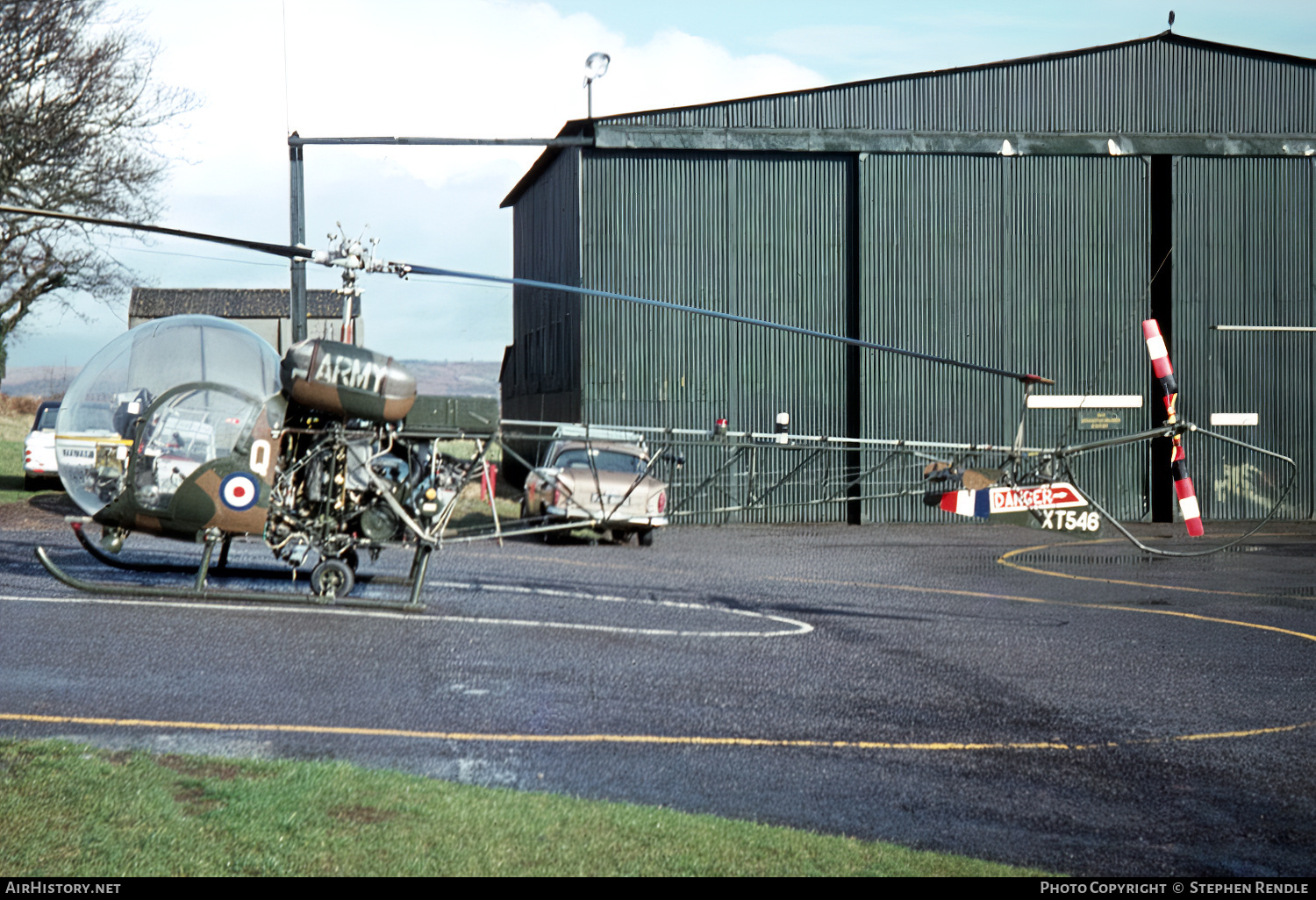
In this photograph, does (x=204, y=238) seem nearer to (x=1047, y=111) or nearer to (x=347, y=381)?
(x=347, y=381)

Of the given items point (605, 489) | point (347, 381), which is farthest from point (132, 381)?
point (605, 489)

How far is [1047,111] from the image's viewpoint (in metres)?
25.5

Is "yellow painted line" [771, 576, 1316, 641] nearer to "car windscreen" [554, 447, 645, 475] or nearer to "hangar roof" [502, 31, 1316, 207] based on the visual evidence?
"car windscreen" [554, 447, 645, 475]

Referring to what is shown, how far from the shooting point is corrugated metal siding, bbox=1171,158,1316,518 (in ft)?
84.7

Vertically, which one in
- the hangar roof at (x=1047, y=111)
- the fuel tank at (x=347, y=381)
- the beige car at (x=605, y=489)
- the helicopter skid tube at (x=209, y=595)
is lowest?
the helicopter skid tube at (x=209, y=595)

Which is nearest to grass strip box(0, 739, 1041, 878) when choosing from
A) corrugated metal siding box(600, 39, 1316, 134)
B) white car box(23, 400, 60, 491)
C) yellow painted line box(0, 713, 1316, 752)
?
yellow painted line box(0, 713, 1316, 752)

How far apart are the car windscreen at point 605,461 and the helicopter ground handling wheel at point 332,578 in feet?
25.3

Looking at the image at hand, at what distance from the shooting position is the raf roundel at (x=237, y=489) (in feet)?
36.6

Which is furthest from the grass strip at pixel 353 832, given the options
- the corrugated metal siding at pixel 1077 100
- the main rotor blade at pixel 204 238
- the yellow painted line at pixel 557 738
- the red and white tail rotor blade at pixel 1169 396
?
the corrugated metal siding at pixel 1077 100

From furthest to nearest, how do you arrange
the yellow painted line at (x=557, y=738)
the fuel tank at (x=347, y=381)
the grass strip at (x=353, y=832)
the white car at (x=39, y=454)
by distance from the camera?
the white car at (x=39, y=454), the fuel tank at (x=347, y=381), the yellow painted line at (x=557, y=738), the grass strip at (x=353, y=832)

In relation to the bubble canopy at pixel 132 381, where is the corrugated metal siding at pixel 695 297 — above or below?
above

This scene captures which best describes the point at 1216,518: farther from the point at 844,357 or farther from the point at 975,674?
the point at 975,674

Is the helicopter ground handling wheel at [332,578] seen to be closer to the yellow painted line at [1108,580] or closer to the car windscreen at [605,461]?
the car windscreen at [605,461]

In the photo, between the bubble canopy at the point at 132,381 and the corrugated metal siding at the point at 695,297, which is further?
the corrugated metal siding at the point at 695,297
